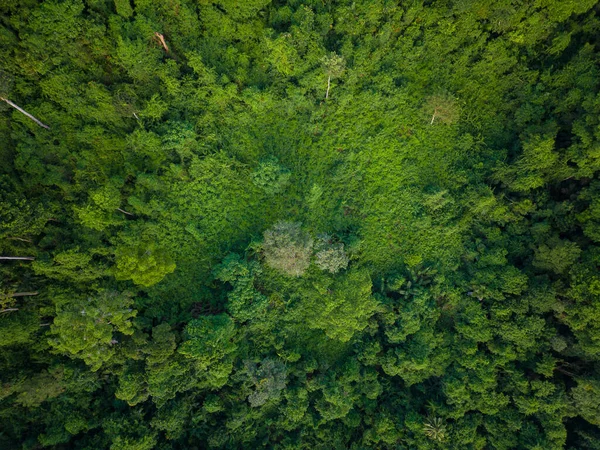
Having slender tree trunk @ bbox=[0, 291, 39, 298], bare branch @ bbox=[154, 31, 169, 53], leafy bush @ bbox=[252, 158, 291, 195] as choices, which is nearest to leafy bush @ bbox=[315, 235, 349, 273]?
leafy bush @ bbox=[252, 158, 291, 195]

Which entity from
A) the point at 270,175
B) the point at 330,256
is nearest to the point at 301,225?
the point at 330,256

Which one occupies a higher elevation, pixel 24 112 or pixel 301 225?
pixel 24 112

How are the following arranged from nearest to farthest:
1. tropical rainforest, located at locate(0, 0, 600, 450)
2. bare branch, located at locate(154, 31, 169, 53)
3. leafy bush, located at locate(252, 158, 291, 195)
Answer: tropical rainforest, located at locate(0, 0, 600, 450) < bare branch, located at locate(154, 31, 169, 53) < leafy bush, located at locate(252, 158, 291, 195)

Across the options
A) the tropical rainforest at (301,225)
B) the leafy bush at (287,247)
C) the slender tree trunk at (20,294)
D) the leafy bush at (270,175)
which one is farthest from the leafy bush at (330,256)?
the slender tree trunk at (20,294)

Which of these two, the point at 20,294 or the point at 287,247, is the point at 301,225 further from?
the point at 20,294

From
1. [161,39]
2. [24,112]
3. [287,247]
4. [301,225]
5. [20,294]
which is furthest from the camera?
[301,225]

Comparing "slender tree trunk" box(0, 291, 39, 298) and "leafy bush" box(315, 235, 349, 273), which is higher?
"leafy bush" box(315, 235, 349, 273)

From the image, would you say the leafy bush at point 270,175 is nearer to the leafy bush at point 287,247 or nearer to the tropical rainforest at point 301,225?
the tropical rainforest at point 301,225

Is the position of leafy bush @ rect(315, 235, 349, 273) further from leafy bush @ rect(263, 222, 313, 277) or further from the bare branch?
the bare branch
